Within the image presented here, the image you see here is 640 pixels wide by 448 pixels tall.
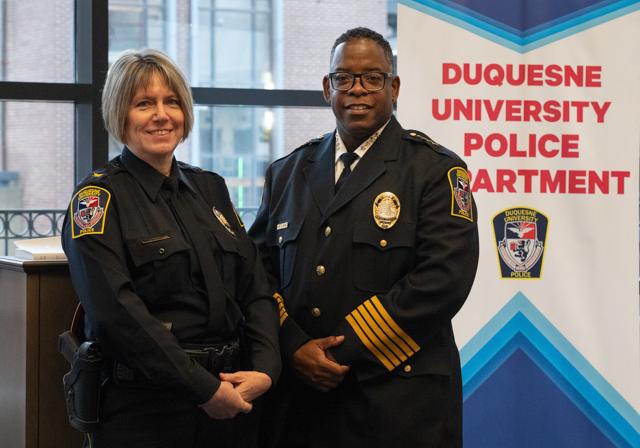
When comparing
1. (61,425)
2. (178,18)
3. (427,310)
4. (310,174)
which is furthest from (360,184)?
(178,18)

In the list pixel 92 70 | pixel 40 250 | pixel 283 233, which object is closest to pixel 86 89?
pixel 92 70

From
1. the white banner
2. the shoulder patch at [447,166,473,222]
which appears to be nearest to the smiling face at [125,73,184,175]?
the shoulder patch at [447,166,473,222]

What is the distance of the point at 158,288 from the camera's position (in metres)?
1.83

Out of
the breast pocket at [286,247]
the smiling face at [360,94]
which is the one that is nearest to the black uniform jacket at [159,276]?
the breast pocket at [286,247]

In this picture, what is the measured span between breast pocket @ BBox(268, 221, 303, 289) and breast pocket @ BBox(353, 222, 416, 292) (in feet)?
0.56

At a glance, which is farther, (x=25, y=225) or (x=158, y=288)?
(x=25, y=225)

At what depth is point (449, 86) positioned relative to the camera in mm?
3006

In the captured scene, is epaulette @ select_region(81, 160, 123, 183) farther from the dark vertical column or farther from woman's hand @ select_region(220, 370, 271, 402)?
the dark vertical column

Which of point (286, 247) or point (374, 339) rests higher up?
point (286, 247)

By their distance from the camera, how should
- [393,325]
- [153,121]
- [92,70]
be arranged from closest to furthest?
[153,121]
[393,325]
[92,70]

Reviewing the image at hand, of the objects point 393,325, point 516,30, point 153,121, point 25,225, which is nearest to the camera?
point 153,121

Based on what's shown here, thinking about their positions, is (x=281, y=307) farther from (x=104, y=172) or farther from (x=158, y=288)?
(x=104, y=172)

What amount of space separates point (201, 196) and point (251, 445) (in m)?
0.59

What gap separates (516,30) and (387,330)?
145 centimetres
